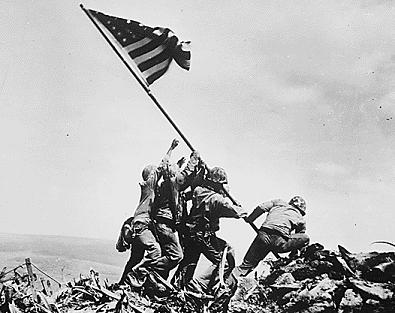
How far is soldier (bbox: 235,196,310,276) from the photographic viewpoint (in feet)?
22.8

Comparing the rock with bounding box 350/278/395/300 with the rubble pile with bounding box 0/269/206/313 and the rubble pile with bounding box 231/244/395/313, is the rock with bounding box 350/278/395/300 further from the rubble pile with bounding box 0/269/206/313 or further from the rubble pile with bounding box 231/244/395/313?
the rubble pile with bounding box 0/269/206/313

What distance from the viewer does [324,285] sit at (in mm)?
5039

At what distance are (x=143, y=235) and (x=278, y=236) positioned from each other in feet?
5.83

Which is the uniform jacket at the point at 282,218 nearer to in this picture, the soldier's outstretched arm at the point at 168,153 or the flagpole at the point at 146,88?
the flagpole at the point at 146,88

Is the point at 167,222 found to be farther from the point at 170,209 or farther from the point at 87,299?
the point at 87,299

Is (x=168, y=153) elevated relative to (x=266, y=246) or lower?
elevated

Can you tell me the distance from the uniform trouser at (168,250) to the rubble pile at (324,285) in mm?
1437

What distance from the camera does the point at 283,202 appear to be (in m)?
7.27

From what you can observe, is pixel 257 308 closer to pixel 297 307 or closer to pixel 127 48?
pixel 297 307

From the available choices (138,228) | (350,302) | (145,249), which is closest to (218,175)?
(138,228)

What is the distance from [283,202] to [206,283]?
147 cm

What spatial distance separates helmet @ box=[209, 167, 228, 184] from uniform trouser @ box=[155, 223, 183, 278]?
0.91 meters

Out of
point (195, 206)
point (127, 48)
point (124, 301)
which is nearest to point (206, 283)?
point (195, 206)

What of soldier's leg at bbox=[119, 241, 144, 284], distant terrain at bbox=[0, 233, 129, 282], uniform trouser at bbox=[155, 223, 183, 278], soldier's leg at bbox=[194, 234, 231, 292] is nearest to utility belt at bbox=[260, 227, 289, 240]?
soldier's leg at bbox=[194, 234, 231, 292]
